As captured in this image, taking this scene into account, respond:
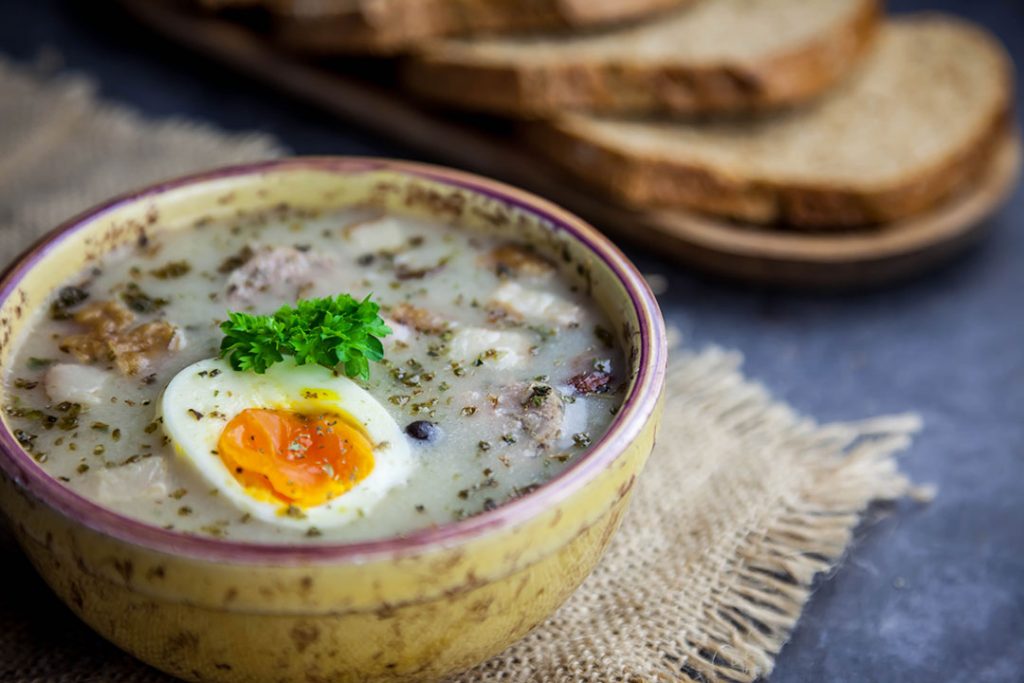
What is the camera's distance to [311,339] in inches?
80.4

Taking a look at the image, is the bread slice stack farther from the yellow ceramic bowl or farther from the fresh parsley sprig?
the fresh parsley sprig

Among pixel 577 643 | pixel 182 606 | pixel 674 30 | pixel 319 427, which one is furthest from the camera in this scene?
pixel 674 30

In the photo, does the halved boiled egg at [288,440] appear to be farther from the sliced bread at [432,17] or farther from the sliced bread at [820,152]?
the sliced bread at [432,17]

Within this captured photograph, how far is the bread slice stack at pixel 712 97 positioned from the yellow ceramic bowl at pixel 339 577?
1.47 meters

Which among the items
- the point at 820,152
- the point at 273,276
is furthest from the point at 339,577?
the point at 820,152

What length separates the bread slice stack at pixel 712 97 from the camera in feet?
11.4

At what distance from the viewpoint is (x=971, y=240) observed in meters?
3.68

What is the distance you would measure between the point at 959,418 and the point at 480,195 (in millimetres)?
1497

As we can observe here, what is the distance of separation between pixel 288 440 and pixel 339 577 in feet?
1.18

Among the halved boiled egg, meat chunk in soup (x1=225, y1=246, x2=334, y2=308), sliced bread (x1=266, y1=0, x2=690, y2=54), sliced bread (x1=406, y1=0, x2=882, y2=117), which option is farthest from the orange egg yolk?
sliced bread (x1=266, y1=0, x2=690, y2=54)

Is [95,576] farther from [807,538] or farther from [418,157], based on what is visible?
[418,157]

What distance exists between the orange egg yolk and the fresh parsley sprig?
0.11m

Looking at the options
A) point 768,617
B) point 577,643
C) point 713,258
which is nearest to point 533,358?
point 577,643

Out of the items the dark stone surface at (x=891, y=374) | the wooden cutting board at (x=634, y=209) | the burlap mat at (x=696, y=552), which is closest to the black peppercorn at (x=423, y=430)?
the burlap mat at (x=696, y=552)
